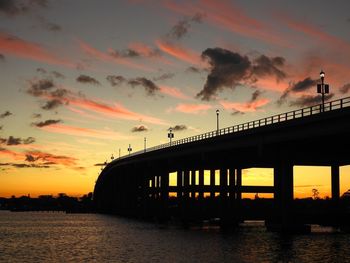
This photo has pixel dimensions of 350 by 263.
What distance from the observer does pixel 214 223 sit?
13025cm

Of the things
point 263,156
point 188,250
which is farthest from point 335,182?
point 188,250

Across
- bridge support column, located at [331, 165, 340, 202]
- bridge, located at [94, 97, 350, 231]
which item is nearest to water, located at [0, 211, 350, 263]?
bridge, located at [94, 97, 350, 231]

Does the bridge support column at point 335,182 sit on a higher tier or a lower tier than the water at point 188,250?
higher

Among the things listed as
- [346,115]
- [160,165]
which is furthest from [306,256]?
[160,165]

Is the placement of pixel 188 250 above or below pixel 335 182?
below

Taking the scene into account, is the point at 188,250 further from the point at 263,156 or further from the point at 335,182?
the point at 335,182

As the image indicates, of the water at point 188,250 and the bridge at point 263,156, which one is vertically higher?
the bridge at point 263,156

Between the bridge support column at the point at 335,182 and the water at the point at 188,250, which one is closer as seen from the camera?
the water at the point at 188,250

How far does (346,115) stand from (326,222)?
216ft

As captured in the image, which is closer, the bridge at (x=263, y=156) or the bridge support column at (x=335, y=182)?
the bridge at (x=263, y=156)

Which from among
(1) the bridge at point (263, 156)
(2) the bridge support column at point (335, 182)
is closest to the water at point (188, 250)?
(1) the bridge at point (263, 156)

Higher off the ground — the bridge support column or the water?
the bridge support column

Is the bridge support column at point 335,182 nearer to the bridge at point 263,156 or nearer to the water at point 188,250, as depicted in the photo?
the bridge at point 263,156

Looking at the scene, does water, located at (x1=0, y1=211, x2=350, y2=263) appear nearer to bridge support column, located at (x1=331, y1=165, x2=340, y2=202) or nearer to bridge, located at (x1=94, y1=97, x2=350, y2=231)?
bridge, located at (x1=94, y1=97, x2=350, y2=231)
